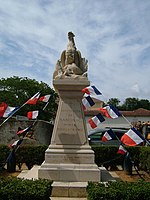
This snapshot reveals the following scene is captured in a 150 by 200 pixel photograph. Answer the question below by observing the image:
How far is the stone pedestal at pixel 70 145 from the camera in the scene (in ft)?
27.9

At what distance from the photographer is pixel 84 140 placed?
353 inches

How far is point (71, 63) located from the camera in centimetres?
968

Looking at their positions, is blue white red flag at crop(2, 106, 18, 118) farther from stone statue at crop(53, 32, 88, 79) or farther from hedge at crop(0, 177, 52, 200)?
hedge at crop(0, 177, 52, 200)

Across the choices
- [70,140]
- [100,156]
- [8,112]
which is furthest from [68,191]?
[100,156]

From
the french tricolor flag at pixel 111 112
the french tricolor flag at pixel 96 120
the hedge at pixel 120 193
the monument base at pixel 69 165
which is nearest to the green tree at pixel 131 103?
the french tricolor flag at pixel 96 120

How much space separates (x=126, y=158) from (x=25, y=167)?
448cm

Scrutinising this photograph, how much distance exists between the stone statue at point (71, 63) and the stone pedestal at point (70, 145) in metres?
0.41

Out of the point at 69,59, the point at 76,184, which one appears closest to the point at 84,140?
the point at 76,184

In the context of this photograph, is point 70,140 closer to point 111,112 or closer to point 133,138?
point 133,138

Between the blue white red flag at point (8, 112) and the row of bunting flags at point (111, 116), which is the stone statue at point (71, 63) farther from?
the blue white red flag at point (8, 112)

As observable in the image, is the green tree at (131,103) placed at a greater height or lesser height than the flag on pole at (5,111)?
greater

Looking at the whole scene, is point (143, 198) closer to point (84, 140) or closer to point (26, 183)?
point (26, 183)

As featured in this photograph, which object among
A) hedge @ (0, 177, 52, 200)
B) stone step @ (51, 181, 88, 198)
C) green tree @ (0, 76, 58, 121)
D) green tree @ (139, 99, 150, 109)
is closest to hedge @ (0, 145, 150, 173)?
stone step @ (51, 181, 88, 198)

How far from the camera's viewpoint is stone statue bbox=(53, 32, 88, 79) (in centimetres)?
934
